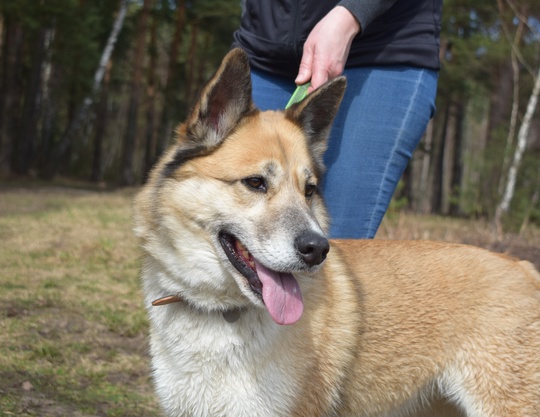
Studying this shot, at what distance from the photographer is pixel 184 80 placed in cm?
3325

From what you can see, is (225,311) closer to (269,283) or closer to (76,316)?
(269,283)

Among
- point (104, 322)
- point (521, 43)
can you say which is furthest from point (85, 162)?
point (104, 322)

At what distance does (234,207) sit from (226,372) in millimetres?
678

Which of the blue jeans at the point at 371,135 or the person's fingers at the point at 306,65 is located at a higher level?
the person's fingers at the point at 306,65

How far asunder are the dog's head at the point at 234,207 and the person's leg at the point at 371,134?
1.93ft

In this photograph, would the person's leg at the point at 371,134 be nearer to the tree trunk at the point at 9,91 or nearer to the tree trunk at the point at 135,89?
the tree trunk at the point at 9,91

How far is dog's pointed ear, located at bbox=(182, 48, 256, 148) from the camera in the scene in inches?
119

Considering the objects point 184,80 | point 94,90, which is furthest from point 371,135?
point 184,80

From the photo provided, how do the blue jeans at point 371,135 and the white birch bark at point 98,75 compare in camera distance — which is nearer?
the blue jeans at point 371,135

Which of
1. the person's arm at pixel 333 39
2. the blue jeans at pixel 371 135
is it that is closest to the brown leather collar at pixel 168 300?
the blue jeans at pixel 371 135

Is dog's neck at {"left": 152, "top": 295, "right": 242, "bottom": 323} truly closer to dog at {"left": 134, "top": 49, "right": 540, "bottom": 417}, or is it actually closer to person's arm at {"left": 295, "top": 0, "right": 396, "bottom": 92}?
dog at {"left": 134, "top": 49, "right": 540, "bottom": 417}

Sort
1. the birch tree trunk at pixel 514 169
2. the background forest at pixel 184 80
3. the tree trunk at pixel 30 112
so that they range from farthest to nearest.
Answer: the tree trunk at pixel 30 112 → the background forest at pixel 184 80 → the birch tree trunk at pixel 514 169

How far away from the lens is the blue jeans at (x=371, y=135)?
375 cm

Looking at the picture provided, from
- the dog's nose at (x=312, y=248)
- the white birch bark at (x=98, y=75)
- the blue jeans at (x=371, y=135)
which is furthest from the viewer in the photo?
the white birch bark at (x=98, y=75)
